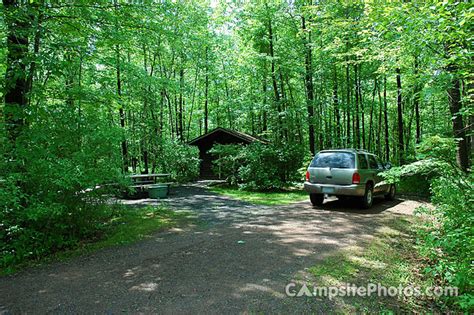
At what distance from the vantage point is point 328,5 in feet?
40.0

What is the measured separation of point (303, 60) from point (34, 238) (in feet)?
58.6

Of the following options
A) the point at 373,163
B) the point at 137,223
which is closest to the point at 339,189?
the point at 373,163

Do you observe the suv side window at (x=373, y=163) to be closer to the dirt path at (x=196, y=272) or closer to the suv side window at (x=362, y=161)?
the suv side window at (x=362, y=161)

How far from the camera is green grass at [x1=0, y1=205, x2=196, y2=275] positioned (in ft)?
17.6

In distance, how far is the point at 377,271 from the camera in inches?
165

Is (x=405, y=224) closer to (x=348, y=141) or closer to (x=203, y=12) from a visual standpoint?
(x=348, y=141)

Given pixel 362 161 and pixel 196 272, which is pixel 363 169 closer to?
pixel 362 161

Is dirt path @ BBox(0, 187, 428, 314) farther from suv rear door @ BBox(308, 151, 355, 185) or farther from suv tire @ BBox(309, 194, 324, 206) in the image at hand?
suv tire @ BBox(309, 194, 324, 206)

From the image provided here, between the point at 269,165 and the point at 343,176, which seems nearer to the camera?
the point at 343,176

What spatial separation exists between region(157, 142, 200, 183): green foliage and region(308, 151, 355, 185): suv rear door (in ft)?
41.5

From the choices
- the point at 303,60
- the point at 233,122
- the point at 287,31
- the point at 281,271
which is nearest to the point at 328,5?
the point at 303,60

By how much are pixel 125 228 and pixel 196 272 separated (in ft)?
13.1

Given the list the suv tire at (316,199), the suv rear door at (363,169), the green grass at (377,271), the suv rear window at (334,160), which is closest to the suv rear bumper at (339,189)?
the suv rear door at (363,169)

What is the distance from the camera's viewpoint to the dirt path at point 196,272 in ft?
10.8
